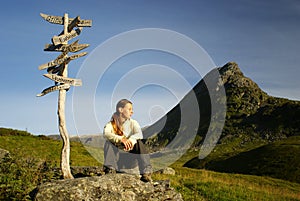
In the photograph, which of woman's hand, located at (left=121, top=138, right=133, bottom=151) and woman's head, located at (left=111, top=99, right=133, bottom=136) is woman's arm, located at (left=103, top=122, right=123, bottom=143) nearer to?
woman's hand, located at (left=121, top=138, right=133, bottom=151)

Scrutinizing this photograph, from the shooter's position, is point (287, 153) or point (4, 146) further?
point (287, 153)

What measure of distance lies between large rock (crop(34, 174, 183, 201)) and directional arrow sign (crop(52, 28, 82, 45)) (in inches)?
173

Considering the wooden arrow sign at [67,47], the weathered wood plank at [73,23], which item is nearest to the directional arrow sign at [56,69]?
the wooden arrow sign at [67,47]

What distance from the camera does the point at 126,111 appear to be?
11.2 meters

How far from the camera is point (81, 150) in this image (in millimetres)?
35312

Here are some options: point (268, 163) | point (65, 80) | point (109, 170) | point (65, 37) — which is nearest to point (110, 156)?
point (109, 170)

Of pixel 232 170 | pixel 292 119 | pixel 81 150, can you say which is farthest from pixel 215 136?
pixel 81 150

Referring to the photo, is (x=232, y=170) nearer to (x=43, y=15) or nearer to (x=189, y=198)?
(x=189, y=198)

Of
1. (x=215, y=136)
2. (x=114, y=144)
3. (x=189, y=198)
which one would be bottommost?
(x=189, y=198)

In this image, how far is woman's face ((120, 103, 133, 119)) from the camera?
36.7 feet

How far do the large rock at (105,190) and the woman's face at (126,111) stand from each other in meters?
1.89

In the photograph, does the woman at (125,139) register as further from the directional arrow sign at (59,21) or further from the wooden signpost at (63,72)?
the directional arrow sign at (59,21)

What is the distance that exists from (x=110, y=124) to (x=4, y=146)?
22.4 m

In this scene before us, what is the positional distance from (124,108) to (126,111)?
115mm
